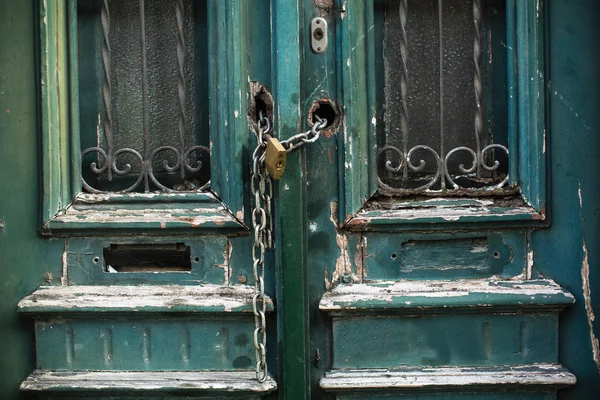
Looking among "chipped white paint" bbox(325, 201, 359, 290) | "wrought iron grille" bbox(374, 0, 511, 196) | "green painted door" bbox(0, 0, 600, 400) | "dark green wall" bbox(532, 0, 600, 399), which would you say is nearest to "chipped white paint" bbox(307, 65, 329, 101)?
"green painted door" bbox(0, 0, 600, 400)

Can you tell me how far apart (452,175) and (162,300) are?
772mm

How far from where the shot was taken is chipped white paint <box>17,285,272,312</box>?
166cm

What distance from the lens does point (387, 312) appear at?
1.67 metres

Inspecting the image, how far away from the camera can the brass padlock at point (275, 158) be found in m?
1.51

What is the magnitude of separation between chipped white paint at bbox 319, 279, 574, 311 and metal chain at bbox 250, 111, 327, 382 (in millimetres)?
174

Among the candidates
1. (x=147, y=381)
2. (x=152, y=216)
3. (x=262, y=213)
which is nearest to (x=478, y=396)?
(x=262, y=213)

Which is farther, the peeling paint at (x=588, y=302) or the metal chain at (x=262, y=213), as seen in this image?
the peeling paint at (x=588, y=302)

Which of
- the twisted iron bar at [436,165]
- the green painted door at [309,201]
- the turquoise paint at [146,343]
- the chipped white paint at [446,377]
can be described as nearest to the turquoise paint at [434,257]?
the green painted door at [309,201]

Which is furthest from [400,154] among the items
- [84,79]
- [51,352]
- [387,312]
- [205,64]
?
[51,352]

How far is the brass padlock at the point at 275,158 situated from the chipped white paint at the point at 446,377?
52cm

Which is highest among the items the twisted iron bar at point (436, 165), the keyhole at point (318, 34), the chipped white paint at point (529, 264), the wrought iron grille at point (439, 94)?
the keyhole at point (318, 34)

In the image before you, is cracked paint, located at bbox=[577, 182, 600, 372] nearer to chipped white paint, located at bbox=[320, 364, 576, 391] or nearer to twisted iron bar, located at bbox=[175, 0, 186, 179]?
chipped white paint, located at bbox=[320, 364, 576, 391]

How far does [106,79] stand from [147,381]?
0.75 meters

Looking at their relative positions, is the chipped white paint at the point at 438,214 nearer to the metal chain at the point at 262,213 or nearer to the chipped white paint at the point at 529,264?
the chipped white paint at the point at 529,264
